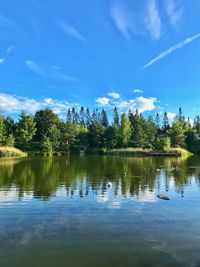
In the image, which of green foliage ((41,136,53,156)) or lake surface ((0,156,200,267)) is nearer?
lake surface ((0,156,200,267))

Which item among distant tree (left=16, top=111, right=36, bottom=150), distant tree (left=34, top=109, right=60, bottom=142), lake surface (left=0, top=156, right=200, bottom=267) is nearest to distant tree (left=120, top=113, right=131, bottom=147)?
distant tree (left=34, top=109, right=60, bottom=142)

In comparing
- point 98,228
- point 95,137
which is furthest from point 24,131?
point 98,228

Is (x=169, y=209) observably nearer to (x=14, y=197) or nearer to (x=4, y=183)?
(x=14, y=197)

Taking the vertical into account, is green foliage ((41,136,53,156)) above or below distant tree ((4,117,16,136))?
below

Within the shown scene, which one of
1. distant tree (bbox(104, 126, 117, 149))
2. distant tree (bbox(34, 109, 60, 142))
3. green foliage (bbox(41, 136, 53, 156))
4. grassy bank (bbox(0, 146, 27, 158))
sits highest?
distant tree (bbox(34, 109, 60, 142))

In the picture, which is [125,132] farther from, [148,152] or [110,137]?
[148,152]

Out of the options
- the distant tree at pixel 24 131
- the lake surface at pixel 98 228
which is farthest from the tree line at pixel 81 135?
the lake surface at pixel 98 228

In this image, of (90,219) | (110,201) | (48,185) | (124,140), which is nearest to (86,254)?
(90,219)

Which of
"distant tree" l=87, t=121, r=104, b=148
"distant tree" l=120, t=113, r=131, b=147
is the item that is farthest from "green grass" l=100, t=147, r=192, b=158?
"distant tree" l=87, t=121, r=104, b=148

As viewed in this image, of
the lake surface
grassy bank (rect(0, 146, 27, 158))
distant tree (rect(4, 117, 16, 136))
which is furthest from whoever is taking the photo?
distant tree (rect(4, 117, 16, 136))

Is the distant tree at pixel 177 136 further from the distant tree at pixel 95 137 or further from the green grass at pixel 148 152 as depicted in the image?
the distant tree at pixel 95 137

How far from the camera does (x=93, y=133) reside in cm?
11256

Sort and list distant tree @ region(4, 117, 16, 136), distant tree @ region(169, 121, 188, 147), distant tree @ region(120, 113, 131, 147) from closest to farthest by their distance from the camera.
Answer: distant tree @ region(4, 117, 16, 136) → distant tree @ region(169, 121, 188, 147) → distant tree @ region(120, 113, 131, 147)

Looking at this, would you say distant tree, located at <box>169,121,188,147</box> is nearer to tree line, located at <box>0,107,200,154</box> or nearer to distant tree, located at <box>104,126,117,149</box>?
tree line, located at <box>0,107,200,154</box>
